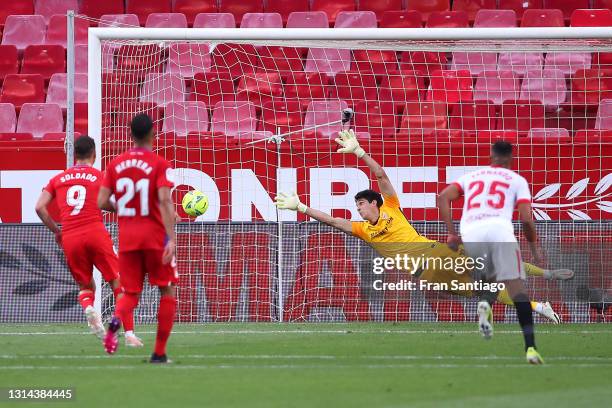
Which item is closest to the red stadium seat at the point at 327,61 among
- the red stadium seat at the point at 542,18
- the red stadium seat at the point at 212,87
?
the red stadium seat at the point at 212,87

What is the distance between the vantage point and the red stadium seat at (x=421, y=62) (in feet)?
55.5

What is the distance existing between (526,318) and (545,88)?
7782mm

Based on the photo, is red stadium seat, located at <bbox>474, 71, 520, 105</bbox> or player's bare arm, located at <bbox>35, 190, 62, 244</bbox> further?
red stadium seat, located at <bbox>474, 71, 520, 105</bbox>

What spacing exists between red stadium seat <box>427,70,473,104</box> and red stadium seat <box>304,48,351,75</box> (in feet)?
5.35

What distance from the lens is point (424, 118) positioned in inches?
633

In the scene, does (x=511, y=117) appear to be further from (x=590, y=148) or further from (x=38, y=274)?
(x=38, y=274)

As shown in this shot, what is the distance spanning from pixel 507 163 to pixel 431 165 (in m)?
5.19

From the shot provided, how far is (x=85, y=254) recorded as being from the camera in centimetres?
1103

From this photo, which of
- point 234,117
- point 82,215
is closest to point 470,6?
point 234,117

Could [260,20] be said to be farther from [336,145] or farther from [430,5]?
[336,145]

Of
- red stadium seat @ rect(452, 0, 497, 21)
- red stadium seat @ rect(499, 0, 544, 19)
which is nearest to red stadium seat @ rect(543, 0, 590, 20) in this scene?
red stadium seat @ rect(499, 0, 544, 19)

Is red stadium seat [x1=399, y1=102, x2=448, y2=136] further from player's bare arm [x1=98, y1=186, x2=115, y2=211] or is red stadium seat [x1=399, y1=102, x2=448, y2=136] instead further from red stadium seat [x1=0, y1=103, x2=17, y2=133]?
player's bare arm [x1=98, y1=186, x2=115, y2=211]

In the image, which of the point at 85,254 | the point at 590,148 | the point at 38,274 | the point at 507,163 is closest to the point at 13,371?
the point at 85,254

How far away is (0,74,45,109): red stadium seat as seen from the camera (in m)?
18.6
